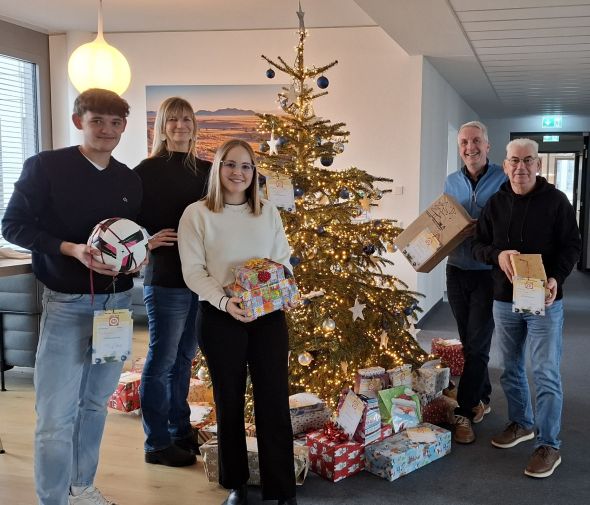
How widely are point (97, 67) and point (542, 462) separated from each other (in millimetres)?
3611

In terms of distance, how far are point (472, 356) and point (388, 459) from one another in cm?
75

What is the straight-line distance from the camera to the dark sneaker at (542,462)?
2756mm

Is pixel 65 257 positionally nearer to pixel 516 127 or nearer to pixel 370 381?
pixel 370 381

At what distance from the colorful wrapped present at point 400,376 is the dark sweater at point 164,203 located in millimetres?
1223

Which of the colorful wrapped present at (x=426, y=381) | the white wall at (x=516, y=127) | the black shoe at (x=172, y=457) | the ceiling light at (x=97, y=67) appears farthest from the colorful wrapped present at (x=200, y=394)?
the white wall at (x=516, y=127)

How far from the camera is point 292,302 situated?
2273 millimetres

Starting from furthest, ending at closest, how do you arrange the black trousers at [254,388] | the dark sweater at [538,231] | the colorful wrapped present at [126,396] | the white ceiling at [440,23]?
the white ceiling at [440,23]
the colorful wrapped present at [126,396]
the dark sweater at [538,231]
the black trousers at [254,388]

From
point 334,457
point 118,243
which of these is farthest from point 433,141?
point 118,243

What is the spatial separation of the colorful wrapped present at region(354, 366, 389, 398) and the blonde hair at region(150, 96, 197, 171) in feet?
4.26

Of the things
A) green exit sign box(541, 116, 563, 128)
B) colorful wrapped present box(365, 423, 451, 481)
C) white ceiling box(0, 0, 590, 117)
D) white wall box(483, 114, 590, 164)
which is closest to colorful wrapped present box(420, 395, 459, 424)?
colorful wrapped present box(365, 423, 451, 481)

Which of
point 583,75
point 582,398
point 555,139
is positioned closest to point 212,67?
point 583,75

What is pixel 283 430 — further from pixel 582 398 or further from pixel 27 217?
pixel 582 398

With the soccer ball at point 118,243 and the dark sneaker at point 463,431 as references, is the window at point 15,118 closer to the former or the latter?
the soccer ball at point 118,243

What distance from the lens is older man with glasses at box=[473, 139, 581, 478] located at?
2684 mm
